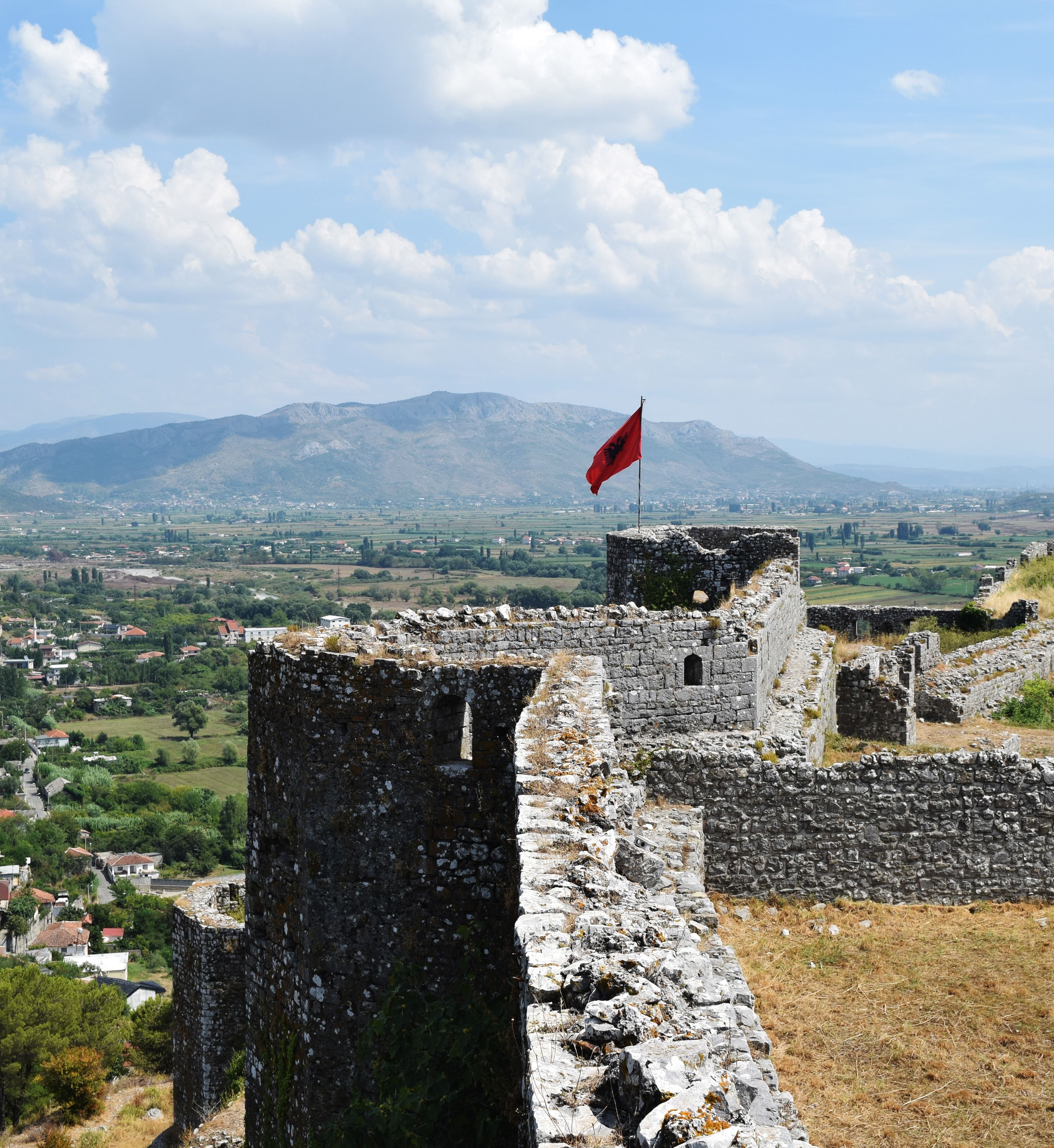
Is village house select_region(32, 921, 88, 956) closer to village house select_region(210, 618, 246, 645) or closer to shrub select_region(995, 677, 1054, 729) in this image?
shrub select_region(995, 677, 1054, 729)

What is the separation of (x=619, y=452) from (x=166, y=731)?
409ft

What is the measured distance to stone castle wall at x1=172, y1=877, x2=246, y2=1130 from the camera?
17.6 meters

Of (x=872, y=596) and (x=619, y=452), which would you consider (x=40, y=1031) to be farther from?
(x=872, y=596)

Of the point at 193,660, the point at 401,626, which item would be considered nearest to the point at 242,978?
the point at 401,626

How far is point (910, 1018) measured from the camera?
27.9 ft

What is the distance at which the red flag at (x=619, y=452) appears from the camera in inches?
759

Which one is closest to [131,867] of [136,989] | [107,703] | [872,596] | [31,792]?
[136,989]

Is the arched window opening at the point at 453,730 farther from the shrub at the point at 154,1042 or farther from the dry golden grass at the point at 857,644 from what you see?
the shrub at the point at 154,1042

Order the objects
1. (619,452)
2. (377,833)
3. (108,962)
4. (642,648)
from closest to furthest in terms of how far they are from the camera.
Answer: (377,833) < (642,648) < (619,452) < (108,962)

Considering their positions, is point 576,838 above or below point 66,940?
above

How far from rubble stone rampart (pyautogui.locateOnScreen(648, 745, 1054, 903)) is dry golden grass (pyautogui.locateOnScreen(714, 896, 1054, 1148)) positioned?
246mm

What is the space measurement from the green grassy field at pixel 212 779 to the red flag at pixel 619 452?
3916 inches

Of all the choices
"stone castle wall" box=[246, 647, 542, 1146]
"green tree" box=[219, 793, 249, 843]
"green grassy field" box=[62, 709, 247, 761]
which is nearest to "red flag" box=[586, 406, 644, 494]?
"stone castle wall" box=[246, 647, 542, 1146]

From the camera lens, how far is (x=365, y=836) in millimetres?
8680
